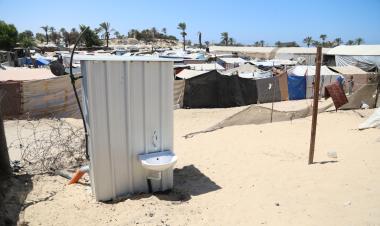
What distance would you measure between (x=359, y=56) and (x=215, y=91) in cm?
2475

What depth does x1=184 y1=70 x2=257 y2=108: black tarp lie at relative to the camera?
54.7 feet

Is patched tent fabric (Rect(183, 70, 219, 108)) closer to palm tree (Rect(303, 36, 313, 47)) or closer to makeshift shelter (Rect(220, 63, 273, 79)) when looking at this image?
makeshift shelter (Rect(220, 63, 273, 79))

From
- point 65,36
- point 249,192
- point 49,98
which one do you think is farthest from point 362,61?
point 65,36

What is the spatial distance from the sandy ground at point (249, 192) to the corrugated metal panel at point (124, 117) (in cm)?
35

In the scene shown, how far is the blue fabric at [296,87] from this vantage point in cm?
1984

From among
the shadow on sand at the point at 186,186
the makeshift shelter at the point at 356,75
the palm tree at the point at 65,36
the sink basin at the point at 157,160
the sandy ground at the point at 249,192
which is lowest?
the shadow on sand at the point at 186,186

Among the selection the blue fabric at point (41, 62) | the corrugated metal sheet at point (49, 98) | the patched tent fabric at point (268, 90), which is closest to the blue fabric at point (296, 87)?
the patched tent fabric at point (268, 90)

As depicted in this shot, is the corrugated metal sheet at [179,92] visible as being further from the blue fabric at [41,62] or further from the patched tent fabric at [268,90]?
the blue fabric at [41,62]

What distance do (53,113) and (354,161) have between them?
10.4 m

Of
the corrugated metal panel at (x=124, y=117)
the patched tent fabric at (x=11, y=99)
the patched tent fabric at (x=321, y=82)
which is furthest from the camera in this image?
the patched tent fabric at (x=321, y=82)

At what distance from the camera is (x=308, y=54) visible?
4875 cm

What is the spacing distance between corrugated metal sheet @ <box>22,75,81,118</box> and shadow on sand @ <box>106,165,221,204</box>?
307 inches

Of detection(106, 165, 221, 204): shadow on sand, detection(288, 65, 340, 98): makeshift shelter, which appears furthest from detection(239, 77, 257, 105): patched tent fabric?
detection(106, 165, 221, 204): shadow on sand

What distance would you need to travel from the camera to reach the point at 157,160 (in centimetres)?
484
